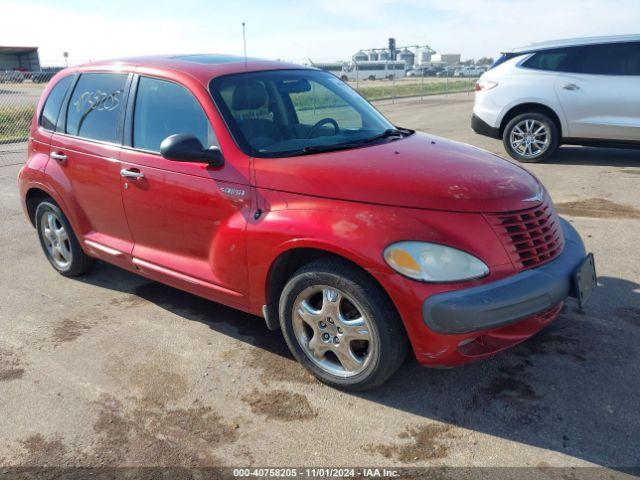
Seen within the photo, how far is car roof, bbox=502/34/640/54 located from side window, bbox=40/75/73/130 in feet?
22.6

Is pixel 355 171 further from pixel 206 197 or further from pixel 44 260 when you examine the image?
pixel 44 260

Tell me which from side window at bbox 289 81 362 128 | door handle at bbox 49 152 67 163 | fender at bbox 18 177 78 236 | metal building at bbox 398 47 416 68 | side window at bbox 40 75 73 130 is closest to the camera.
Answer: side window at bbox 289 81 362 128

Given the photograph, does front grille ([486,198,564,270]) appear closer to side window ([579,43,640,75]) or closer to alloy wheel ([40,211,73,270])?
alloy wheel ([40,211,73,270])

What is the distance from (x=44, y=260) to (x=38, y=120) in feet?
4.55

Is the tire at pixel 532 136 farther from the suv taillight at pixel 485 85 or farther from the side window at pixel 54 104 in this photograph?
the side window at pixel 54 104

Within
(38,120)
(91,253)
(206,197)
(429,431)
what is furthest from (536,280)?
(38,120)

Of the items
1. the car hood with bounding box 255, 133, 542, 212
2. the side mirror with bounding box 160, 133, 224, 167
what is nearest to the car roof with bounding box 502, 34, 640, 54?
the car hood with bounding box 255, 133, 542, 212

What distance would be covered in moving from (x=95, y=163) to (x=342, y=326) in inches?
92.2

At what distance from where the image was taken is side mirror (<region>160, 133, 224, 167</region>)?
126 inches

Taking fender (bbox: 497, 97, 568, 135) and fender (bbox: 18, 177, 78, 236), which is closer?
fender (bbox: 18, 177, 78, 236)

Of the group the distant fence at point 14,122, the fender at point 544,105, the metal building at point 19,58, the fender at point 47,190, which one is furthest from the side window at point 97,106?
the metal building at point 19,58

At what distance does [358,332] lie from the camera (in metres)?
2.93

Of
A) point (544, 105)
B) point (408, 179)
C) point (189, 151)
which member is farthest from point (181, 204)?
point (544, 105)

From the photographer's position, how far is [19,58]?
153 ft
